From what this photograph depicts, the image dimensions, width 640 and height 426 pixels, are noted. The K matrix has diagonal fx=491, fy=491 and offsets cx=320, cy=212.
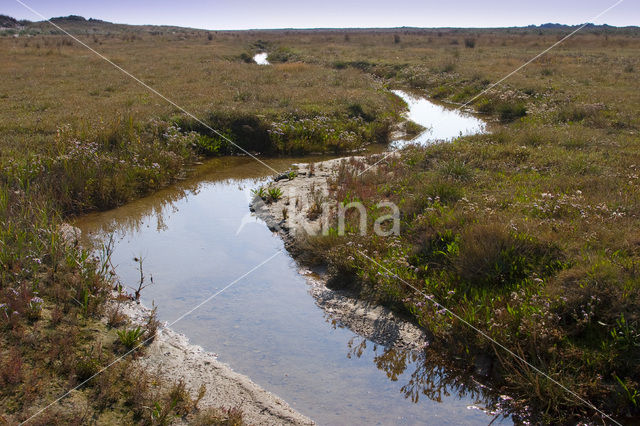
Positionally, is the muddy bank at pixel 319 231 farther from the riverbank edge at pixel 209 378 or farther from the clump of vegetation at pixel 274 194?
the riverbank edge at pixel 209 378

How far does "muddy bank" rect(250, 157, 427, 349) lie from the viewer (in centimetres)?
593

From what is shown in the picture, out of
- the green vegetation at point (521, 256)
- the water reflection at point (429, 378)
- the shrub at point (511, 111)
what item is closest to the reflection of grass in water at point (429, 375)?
the water reflection at point (429, 378)

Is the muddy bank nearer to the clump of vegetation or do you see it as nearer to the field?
the clump of vegetation

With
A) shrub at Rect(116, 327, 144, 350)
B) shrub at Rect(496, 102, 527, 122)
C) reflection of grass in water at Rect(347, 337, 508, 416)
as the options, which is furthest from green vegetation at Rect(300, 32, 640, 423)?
shrub at Rect(496, 102, 527, 122)

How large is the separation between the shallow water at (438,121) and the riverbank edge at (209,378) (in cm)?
1058

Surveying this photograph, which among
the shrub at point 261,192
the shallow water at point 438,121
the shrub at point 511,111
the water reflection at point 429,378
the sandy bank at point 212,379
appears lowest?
the water reflection at point 429,378

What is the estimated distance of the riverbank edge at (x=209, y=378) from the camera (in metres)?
4.52

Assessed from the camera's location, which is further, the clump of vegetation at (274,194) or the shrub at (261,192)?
the shrub at (261,192)

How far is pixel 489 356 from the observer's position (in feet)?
17.3

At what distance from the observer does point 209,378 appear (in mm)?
4988

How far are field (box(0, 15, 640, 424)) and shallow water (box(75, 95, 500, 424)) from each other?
0.57 m

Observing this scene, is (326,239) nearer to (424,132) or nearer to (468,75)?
(424,132)

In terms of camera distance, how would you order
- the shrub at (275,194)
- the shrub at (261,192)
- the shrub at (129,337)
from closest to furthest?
the shrub at (129,337) < the shrub at (275,194) < the shrub at (261,192)

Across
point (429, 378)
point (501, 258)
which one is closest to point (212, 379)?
point (429, 378)
